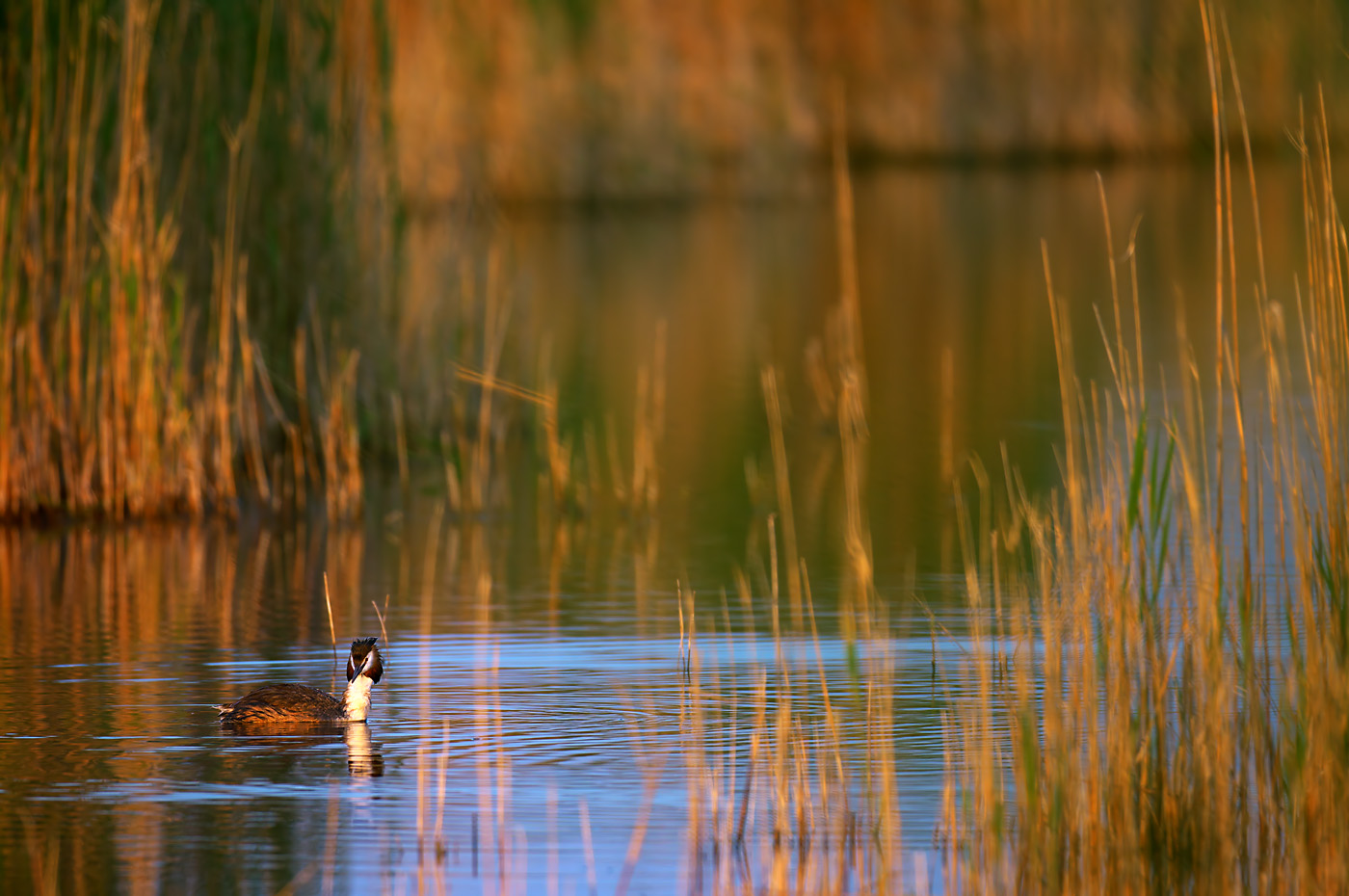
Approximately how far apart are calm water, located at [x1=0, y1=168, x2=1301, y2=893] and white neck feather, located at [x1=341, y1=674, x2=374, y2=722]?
5 cm

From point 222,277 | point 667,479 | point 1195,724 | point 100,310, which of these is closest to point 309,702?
point 1195,724

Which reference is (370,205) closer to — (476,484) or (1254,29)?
(476,484)

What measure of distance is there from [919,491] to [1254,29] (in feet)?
81.2

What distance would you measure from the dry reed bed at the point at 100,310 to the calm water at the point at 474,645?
0.23 meters

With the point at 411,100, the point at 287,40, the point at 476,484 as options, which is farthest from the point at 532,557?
the point at 411,100

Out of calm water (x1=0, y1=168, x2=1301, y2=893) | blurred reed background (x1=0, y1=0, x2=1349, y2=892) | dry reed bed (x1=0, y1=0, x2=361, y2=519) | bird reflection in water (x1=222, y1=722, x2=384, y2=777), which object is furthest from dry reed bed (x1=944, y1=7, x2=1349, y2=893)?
dry reed bed (x1=0, y1=0, x2=361, y2=519)

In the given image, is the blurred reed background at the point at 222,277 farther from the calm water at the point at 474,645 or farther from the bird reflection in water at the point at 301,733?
the bird reflection in water at the point at 301,733

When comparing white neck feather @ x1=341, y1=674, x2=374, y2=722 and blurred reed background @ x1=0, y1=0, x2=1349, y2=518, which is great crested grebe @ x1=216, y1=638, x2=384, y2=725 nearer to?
white neck feather @ x1=341, y1=674, x2=374, y2=722

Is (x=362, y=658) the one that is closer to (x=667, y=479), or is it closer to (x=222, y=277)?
(x=222, y=277)

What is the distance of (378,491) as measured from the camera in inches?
392

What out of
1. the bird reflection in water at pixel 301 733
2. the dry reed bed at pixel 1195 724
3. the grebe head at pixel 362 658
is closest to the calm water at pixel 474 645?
the bird reflection in water at pixel 301 733

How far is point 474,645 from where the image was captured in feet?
22.5

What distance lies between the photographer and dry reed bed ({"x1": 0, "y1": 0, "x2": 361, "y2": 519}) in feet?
27.5

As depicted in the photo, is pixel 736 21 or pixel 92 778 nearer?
pixel 92 778
